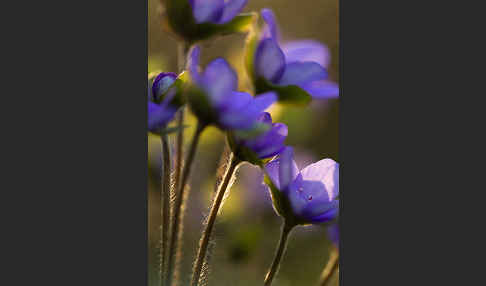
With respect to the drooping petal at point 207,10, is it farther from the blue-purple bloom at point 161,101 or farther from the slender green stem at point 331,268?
the slender green stem at point 331,268

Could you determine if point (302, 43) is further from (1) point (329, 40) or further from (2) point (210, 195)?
(2) point (210, 195)

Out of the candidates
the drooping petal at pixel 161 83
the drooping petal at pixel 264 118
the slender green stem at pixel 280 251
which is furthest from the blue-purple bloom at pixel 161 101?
the slender green stem at pixel 280 251

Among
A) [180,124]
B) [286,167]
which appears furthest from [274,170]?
[180,124]

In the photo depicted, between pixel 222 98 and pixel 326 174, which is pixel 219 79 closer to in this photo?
pixel 222 98

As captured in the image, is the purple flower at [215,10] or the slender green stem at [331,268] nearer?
the purple flower at [215,10]

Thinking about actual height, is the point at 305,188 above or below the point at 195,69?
below

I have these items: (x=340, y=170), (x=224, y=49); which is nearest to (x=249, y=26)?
(x=224, y=49)

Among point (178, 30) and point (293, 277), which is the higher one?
point (178, 30)
